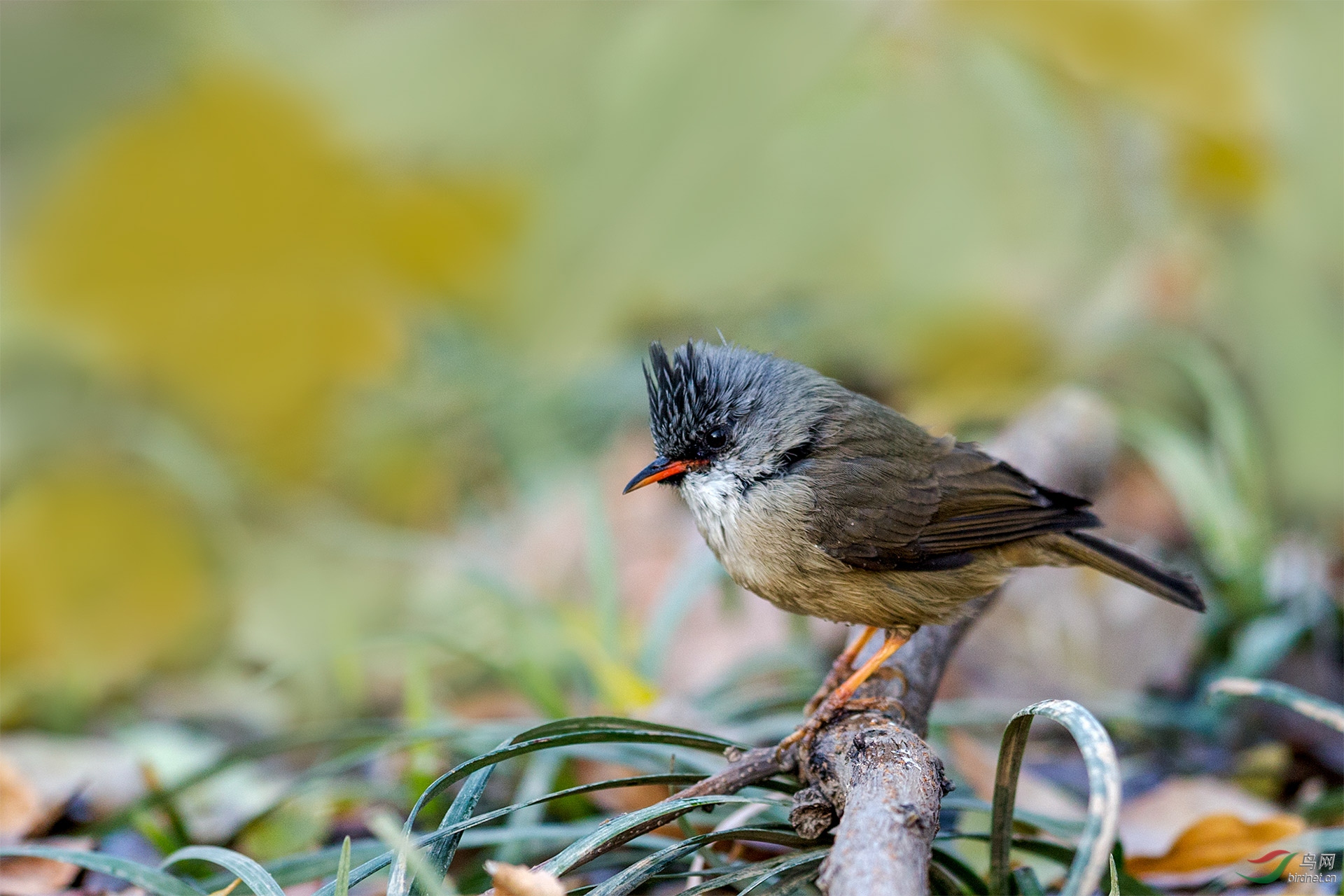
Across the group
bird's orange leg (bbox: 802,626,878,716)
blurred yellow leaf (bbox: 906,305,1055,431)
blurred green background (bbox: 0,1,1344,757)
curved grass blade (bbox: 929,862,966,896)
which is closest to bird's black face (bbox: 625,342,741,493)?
bird's orange leg (bbox: 802,626,878,716)

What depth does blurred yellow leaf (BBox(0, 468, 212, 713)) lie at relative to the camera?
446 cm

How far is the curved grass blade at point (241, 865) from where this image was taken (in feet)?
6.35

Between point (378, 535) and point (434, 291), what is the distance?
128 centimetres

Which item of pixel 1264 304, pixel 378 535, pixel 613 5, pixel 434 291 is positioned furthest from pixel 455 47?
pixel 1264 304

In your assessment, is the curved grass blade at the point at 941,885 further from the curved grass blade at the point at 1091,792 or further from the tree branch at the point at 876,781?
the tree branch at the point at 876,781

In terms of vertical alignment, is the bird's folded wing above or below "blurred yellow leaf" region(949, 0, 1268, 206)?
below

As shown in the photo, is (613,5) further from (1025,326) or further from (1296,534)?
(1296,534)

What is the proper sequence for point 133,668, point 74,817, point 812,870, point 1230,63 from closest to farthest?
point 812,870
point 74,817
point 133,668
point 1230,63

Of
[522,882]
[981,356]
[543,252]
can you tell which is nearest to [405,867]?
[522,882]

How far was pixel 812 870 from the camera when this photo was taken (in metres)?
2.01

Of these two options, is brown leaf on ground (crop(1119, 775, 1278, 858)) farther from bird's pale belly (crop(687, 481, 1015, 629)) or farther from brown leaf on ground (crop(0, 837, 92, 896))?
brown leaf on ground (crop(0, 837, 92, 896))

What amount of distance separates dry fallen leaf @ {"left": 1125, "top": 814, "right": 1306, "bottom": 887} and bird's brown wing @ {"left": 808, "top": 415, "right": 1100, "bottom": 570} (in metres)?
0.77

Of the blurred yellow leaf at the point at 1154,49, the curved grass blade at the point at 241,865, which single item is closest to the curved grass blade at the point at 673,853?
the curved grass blade at the point at 241,865

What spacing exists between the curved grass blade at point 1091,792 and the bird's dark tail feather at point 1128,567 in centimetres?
112
